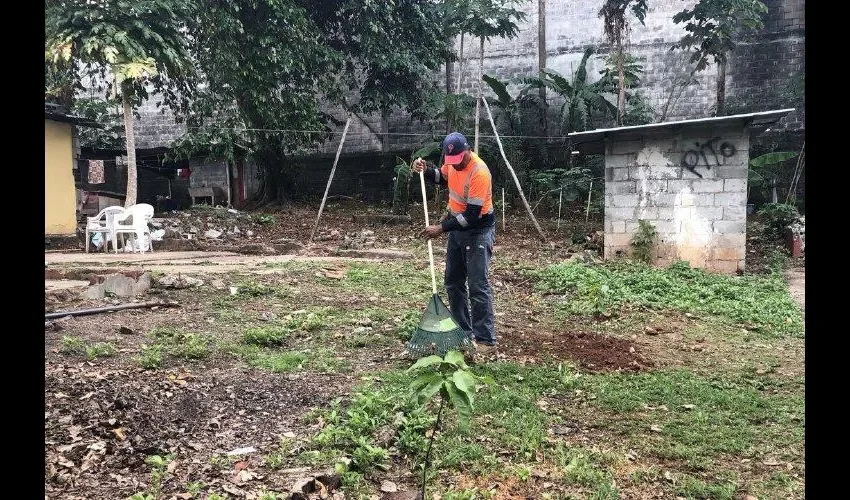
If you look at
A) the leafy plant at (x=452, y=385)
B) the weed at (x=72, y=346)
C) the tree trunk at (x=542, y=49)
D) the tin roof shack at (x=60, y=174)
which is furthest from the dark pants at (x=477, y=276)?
the tree trunk at (x=542, y=49)

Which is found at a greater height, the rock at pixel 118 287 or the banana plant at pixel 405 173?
the banana plant at pixel 405 173

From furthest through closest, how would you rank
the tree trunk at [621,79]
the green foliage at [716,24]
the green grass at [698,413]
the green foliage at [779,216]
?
the green foliage at [716,24]
the tree trunk at [621,79]
the green foliage at [779,216]
the green grass at [698,413]

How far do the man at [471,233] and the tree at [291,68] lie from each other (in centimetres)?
944

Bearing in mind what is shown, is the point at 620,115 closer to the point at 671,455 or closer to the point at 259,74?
the point at 259,74

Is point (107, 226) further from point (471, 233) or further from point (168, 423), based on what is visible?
point (168, 423)

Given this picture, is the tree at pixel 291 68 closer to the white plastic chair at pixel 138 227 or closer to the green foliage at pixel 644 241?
the white plastic chair at pixel 138 227

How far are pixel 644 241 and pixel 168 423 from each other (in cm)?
802

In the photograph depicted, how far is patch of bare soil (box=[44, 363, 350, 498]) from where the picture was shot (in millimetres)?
2668

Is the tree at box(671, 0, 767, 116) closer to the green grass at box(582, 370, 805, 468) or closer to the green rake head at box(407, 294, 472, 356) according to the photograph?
the green grass at box(582, 370, 805, 468)

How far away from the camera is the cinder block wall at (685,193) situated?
30.1 ft

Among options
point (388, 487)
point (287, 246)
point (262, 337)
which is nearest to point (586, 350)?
point (262, 337)

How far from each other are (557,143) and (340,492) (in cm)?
1424

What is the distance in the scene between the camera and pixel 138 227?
11148mm
